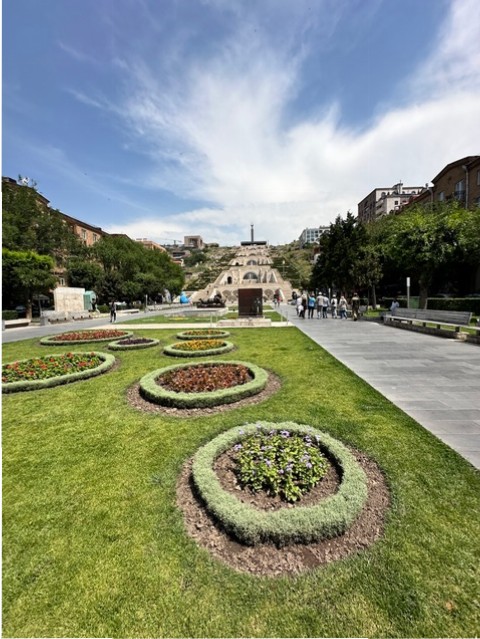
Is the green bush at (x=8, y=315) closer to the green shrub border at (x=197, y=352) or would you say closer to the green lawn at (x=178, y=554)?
the green shrub border at (x=197, y=352)

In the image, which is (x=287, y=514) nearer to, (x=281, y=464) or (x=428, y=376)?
(x=281, y=464)

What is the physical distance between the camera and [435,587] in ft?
9.84

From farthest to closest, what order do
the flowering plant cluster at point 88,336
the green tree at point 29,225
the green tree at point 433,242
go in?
the green tree at point 29,225
the green tree at point 433,242
the flowering plant cluster at point 88,336

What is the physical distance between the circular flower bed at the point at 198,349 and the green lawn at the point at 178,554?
531cm

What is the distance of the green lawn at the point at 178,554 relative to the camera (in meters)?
2.80

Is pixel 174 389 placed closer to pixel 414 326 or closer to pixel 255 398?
pixel 255 398

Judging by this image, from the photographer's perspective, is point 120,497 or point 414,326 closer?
point 120,497

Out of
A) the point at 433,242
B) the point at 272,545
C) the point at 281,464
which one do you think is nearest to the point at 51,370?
the point at 281,464

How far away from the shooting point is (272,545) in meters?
3.44

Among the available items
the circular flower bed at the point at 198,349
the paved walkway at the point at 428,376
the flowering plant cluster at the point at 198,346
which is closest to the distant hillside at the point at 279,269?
the paved walkway at the point at 428,376

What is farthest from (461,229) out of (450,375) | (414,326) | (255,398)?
(255,398)

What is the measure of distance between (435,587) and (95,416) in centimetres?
530

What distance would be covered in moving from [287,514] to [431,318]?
14845 mm

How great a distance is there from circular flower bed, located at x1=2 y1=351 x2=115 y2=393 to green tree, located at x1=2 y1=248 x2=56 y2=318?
21.8 meters
